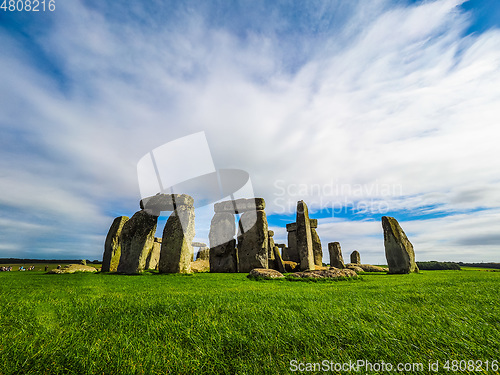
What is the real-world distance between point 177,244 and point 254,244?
5.24m

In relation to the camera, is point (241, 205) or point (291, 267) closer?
point (291, 267)

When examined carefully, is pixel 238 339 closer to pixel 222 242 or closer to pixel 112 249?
pixel 112 249

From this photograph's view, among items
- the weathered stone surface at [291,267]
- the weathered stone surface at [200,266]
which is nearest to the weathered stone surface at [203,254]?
the weathered stone surface at [200,266]

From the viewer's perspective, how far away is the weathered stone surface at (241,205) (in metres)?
16.6

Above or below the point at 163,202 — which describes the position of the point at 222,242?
below

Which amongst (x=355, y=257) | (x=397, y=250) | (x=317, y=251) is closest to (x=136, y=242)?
(x=317, y=251)

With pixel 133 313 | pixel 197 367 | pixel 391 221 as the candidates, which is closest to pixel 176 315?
pixel 133 313

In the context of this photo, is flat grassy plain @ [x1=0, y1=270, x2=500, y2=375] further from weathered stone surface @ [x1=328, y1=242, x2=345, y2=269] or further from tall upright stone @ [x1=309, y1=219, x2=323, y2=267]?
weathered stone surface @ [x1=328, y1=242, x2=345, y2=269]

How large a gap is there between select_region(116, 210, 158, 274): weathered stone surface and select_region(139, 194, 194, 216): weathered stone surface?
1.45ft

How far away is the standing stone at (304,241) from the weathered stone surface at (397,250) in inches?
177

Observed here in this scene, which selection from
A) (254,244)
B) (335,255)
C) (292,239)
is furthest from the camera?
(292,239)

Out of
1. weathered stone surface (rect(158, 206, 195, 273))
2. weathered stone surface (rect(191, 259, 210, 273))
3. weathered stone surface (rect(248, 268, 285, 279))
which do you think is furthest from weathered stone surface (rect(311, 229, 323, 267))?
weathered stone surface (rect(248, 268, 285, 279))

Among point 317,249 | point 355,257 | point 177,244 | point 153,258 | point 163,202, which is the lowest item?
point 355,257

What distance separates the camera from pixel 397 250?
13.8m
